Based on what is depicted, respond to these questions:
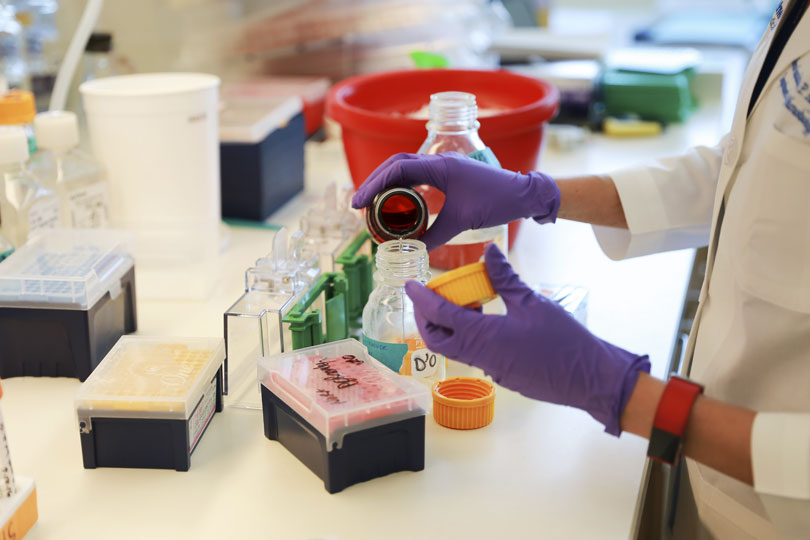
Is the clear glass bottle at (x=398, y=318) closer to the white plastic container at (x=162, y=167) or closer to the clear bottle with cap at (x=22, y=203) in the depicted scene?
the white plastic container at (x=162, y=167)

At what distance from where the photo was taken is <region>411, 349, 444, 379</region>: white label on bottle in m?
1.04

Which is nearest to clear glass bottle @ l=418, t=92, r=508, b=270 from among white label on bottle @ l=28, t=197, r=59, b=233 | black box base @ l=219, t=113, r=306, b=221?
black box base @ l=219, t=113, r=306, b=221

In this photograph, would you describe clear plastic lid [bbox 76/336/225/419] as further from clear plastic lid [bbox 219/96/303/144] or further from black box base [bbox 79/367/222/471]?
clear plastic lid [bbox 219/96/303/144]

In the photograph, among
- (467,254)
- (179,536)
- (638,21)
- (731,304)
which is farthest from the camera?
(638,21)

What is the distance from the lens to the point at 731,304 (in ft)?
3.15

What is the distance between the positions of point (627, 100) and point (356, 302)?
59.5 inches

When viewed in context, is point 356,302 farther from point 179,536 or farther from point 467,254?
point 179,536

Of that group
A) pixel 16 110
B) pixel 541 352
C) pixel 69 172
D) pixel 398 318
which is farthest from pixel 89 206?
pixel 541 352

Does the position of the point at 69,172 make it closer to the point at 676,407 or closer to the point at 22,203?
the point at 22,203

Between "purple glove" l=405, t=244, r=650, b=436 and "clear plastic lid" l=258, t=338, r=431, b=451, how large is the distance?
8cm

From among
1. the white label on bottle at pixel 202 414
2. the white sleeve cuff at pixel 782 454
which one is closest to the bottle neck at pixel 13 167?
the white label on bottle at pixel 202 414

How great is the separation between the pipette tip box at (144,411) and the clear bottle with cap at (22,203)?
0.36 metres

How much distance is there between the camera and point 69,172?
1319mm

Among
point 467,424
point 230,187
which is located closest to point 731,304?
point 467,424
